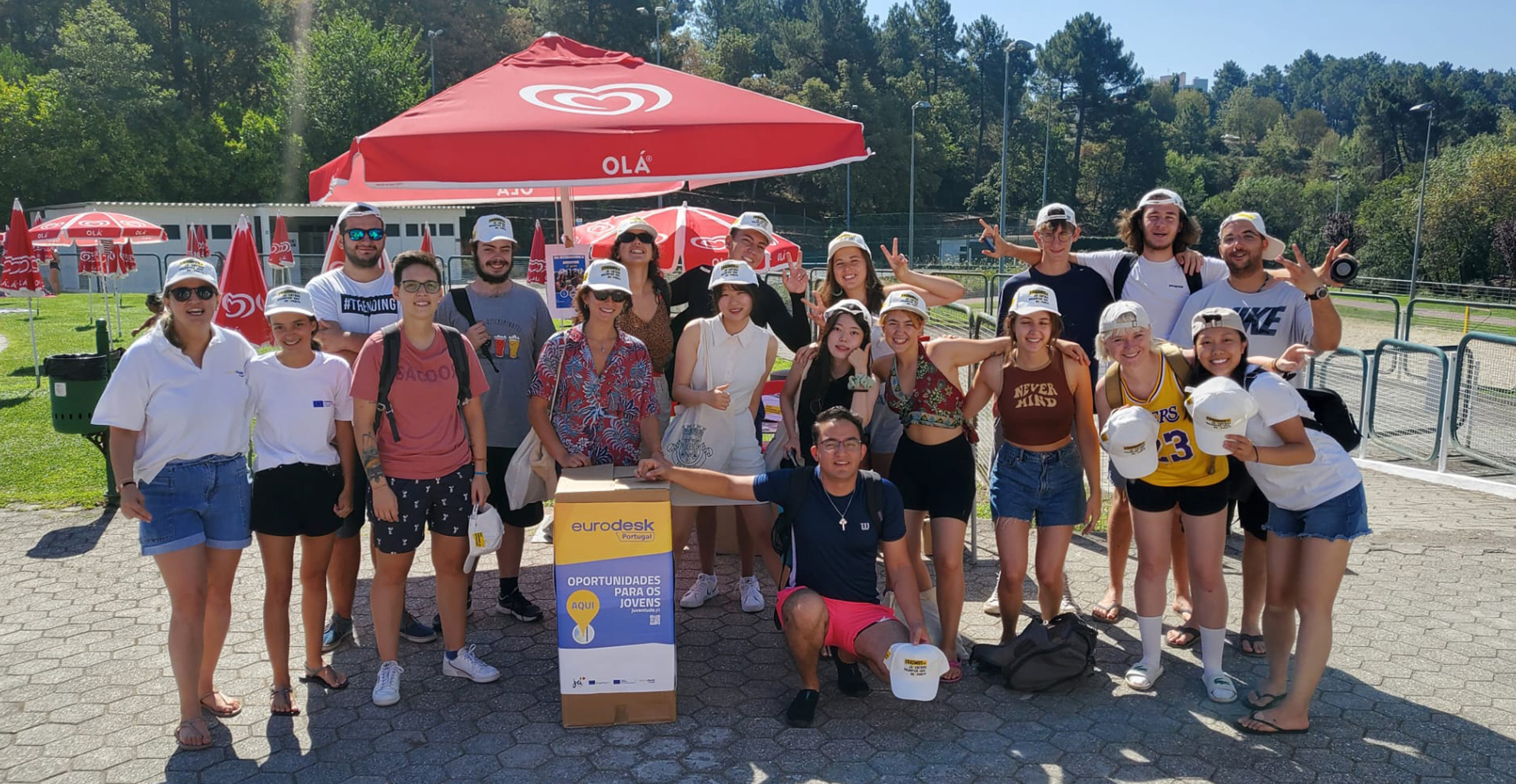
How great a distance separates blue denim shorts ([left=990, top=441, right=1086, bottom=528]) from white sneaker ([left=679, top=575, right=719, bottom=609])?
1818 mm

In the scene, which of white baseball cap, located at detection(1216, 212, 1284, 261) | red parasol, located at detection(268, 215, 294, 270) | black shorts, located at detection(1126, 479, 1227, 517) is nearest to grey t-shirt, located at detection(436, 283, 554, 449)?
black shorts, located at detection(1126, 479, 1227, 517)

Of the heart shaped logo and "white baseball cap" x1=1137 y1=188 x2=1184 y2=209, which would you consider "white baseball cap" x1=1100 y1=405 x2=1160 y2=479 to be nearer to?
"white baseball cap" x1=1137 y1=188 x2=1184 y2=209

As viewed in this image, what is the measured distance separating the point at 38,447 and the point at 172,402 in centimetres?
795

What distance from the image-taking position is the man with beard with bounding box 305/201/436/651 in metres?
4.87

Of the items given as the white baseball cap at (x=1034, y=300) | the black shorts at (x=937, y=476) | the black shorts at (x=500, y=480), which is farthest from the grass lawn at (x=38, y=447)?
the white baseball cap at (x=1034, y=300)

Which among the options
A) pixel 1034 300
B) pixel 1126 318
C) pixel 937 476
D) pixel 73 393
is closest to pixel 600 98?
pixel 1034 300

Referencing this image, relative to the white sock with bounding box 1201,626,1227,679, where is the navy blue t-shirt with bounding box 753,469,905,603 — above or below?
above

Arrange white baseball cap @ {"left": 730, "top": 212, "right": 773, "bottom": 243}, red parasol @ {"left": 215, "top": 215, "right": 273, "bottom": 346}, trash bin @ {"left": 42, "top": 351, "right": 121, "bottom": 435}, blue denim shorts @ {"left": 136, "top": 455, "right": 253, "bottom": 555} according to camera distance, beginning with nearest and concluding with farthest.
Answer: blue denim shorts @ {"left": 136, "top": 455, "right": 253, "bottom": 555}, white baseball cap @ {"left": 730, "top": 212, "right": 773, "bottom": 243}, red parasol @ {"left": 215, "top": 215, "right": 273, "bottom": 346}, trash bin @ {"left": 42, "top": 351, "right": 121, "bottom": 435}

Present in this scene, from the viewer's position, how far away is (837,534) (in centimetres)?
437

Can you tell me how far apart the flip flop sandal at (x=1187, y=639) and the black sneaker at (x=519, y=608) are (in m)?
3.31

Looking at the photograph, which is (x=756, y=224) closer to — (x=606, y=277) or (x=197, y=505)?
(x=606, y=277)

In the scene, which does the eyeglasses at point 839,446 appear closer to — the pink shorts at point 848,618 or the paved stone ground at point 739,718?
the pink shorts at point 848,618

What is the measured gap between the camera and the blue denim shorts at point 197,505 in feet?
12.8

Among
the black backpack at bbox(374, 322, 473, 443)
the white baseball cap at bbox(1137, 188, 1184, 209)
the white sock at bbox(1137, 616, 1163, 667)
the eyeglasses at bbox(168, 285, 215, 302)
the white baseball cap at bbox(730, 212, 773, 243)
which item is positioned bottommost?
the white sock at bbox(1137, 616, 1163, 667)
